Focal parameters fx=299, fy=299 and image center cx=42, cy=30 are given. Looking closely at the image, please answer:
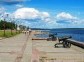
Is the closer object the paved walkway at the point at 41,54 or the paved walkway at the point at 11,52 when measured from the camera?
the paved walkway at the point at 41,54

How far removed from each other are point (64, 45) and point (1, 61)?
49.6ft

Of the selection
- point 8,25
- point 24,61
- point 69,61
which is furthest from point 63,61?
point 8,25

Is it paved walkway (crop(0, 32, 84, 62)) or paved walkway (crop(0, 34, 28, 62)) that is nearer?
paved walkway (crop(0, 32, 84, 62))

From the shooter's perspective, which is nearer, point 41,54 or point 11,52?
point 41,54

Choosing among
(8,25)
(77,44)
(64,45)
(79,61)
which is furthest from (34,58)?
(8,25)

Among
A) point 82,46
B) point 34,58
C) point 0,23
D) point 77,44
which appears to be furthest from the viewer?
point 0,23

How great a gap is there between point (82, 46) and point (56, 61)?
14.7 meters

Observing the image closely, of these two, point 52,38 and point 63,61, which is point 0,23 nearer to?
point 52,38

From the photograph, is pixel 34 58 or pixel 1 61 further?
pixel 1 61

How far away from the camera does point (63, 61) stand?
659 inches

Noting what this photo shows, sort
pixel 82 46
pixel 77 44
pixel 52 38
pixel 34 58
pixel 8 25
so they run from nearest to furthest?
pixel 34 58 → pixel 82 46 → pixel 77 44 → pixel 52 38 → pixel 8 25

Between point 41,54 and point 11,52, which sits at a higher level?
point 41,54

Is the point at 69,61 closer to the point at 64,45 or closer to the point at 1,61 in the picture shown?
the point at 1,61

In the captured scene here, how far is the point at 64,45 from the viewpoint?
102ft
